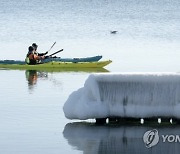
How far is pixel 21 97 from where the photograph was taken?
33.4 m

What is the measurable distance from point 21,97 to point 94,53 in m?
22.6

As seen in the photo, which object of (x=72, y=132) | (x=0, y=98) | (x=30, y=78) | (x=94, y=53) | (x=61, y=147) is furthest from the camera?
(x=94, y=53)

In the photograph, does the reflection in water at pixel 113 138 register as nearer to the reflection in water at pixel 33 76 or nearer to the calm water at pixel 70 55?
the calm water at pixel 70 55

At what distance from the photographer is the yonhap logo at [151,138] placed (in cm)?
2399

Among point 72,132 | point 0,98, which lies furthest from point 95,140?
point 0,98

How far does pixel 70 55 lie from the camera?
178 feet

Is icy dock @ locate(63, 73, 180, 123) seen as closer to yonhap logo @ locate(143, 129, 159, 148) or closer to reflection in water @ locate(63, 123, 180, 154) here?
reflection in water @ locate(63, 123, 180, 154)

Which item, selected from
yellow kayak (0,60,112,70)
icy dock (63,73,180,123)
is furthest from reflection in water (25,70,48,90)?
icy dock (63,73,180,123)

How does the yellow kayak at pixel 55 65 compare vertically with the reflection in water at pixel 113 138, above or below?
above

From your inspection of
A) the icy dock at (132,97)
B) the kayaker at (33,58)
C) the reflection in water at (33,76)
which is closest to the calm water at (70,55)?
the reflection in water at (33,76)

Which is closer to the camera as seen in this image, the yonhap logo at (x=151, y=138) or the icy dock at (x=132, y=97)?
the yonhap logo at (x=151, y=138)

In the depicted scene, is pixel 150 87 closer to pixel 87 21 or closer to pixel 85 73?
pixel 85 73

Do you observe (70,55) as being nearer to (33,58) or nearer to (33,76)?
(33,58)

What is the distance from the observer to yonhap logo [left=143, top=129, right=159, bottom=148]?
78.7 ft
